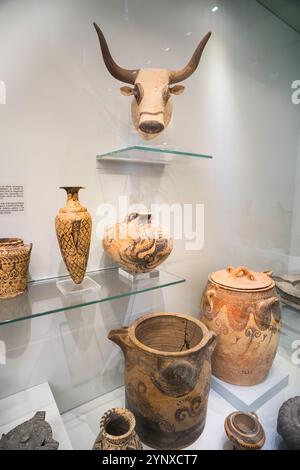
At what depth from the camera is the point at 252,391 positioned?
3.27 ft

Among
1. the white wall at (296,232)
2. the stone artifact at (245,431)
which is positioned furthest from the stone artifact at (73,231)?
the white wall at (296,232)

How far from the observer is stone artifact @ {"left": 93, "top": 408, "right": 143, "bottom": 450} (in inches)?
25.4

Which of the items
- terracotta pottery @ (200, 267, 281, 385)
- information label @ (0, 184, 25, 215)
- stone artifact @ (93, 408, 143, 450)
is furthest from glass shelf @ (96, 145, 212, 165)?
stone artifact @ (93, 408, 143, 450)

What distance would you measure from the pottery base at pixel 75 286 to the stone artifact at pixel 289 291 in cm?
103

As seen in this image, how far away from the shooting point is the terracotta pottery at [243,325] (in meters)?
0.95

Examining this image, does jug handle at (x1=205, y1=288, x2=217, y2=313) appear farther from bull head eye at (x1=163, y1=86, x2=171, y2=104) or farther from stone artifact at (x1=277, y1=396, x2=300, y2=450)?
bull head eye at (x1=163, y1=86, x2=171, y2=104)

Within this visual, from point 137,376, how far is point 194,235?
2.22 ft

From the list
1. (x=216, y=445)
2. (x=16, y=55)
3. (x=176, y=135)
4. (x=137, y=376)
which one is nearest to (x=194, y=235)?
(x=176, y=135)

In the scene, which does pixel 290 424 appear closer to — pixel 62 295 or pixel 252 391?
pixel 252 391

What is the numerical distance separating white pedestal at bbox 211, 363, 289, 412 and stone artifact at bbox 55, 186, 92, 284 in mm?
772

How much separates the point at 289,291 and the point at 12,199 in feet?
4.44

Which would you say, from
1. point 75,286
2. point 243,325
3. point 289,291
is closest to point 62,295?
point 75,286

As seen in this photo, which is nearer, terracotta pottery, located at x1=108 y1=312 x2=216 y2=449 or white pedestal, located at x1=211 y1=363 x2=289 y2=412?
terracotta pottery, located at x1=108 y1=312 x2=216 y2=449

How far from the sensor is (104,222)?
3.13 ft
